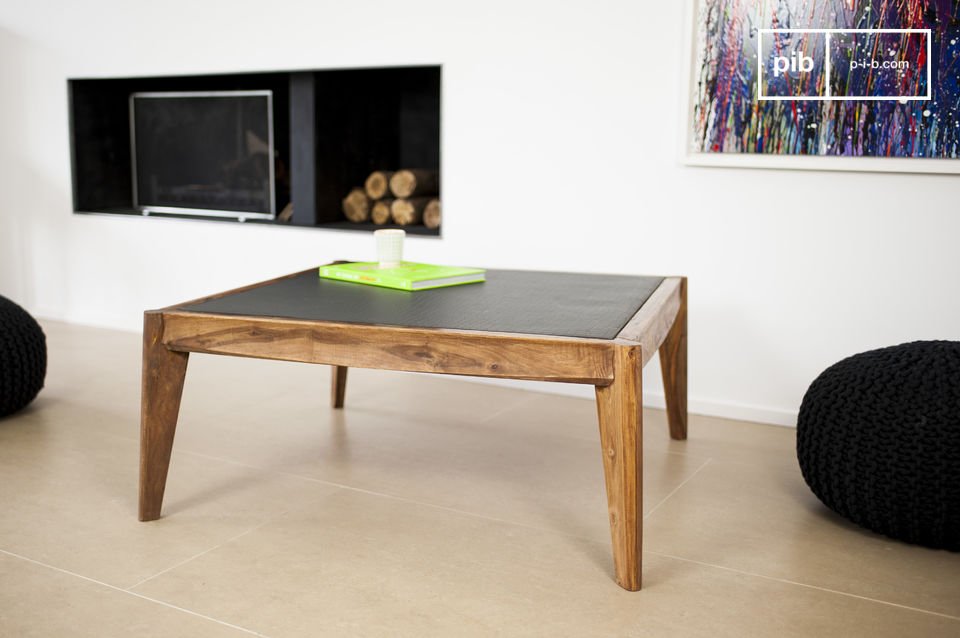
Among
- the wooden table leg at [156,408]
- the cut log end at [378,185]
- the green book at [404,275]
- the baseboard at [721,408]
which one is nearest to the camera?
the wooden table leg at [156,408]

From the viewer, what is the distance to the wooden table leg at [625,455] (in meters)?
1.70

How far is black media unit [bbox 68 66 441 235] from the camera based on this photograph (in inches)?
146

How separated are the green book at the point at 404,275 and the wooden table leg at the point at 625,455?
0.67 metres

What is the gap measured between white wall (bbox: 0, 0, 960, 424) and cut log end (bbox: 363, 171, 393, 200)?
287 millimetres

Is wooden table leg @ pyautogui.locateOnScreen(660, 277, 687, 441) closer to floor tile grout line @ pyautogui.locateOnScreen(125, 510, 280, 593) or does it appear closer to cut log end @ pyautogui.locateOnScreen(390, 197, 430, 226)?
floor tile grout line @ pyautogui.locateOnScreen(125, 510, 280, 593)

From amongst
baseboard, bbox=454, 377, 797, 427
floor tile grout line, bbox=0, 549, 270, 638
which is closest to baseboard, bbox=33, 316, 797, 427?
baseboard, bbox=454, 377, 797, 427

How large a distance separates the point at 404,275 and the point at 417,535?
2.08ft

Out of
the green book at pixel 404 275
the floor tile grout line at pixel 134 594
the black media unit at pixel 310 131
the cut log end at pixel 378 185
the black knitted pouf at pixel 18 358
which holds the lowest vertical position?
the floor tile grout line at pixel 134 594

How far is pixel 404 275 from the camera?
2311mm

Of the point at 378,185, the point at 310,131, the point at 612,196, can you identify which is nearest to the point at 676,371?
the point at 612,196

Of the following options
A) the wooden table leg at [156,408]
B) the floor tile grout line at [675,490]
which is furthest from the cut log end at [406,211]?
the wooden table leg at [156,408]

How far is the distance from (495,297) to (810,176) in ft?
3.82

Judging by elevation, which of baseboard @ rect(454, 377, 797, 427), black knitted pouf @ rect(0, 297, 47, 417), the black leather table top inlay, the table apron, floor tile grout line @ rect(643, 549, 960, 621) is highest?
the black leather table top inlay

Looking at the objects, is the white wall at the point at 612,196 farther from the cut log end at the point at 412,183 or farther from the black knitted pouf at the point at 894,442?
the black knitted pouf at the point at 894,442
